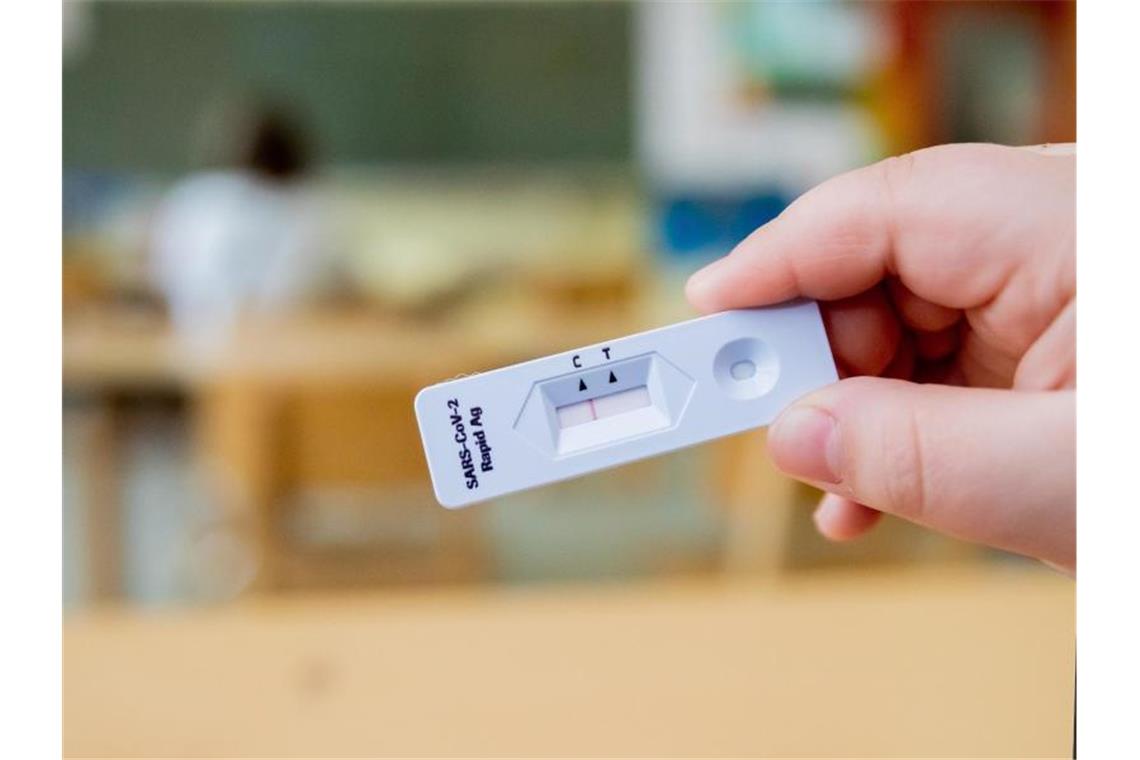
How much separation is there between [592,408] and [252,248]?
1895 mm

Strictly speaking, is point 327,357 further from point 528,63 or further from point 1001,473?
point 528,63

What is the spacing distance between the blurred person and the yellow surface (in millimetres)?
1249

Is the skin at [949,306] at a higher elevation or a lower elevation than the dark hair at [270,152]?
lower

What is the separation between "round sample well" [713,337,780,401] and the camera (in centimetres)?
38

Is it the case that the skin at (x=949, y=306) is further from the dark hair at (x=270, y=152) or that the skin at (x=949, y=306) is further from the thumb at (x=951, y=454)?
the dark hair at (x=270, y=152)

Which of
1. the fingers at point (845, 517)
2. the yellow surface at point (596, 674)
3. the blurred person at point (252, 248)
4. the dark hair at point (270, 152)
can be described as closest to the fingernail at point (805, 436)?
the fingers at point (845, 517)

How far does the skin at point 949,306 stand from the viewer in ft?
1.15

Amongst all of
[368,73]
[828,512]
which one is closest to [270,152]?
[368,73]

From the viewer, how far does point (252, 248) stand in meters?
2.17

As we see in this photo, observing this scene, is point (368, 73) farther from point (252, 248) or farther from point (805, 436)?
point (805, 436)

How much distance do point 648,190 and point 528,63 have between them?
530mm

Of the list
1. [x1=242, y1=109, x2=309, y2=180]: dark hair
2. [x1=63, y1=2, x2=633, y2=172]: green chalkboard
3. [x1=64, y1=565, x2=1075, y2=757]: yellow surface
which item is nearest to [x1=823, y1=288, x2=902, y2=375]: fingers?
[x1=64, y1=565, x2=1075, y2=757]: yellow surface

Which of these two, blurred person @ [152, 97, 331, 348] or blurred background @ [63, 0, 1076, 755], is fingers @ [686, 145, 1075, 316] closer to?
blurred background @ [63, 0, 1076, 755]

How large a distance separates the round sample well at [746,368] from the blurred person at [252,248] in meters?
1.60
